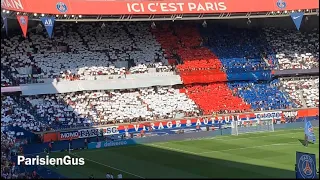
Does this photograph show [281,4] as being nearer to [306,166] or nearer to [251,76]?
[251,76]

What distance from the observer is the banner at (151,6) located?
45.5 metres

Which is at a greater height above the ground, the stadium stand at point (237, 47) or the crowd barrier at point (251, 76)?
the stadium stand at point (237, 47)

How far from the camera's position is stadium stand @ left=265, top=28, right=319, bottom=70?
5888cm

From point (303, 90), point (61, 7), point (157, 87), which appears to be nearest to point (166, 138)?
point (157, 87)

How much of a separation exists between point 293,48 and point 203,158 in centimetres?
3086

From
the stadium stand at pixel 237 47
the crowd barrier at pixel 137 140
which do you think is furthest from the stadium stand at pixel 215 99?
the crowd barrier at pixel 137 140

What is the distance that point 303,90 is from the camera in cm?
5725

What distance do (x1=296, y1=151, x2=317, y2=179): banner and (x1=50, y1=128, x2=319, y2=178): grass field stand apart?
5.59 metres

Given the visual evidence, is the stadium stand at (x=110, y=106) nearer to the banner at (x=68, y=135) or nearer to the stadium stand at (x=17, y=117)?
the stadium stand at (x=17, y=117)

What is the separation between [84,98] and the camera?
4991cm

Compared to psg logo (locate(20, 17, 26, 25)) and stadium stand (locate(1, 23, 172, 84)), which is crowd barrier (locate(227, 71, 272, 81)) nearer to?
stadium stand (locate(1, 23, 172, 84))

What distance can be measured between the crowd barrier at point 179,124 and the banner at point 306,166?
25978mm

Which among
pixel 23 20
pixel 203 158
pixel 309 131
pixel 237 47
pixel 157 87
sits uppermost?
pixel 23 20

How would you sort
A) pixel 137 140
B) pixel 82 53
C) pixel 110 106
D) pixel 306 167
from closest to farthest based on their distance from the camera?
1. pixel 306 167
2. pixel 137 140
3. pixel 110 106
4. pixel 82 53
